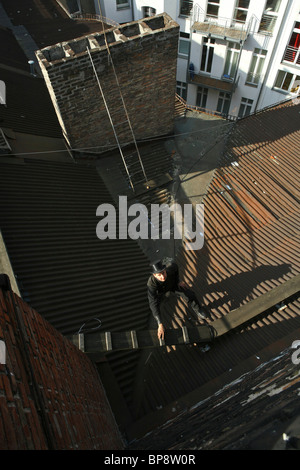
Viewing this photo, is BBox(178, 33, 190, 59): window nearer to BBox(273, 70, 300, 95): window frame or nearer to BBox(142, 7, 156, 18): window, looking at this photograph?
BBox(142, 7, 156, 18): window

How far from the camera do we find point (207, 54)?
1853 centimetres

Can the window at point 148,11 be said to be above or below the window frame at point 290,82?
above

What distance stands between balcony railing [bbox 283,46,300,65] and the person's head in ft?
51.7

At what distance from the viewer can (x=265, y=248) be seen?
750 centimetres

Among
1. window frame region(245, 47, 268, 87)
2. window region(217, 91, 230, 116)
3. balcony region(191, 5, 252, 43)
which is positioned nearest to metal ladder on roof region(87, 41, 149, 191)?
balcony region(191, 5, 252, 43)

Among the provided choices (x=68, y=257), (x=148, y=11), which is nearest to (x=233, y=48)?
(x=148, y=11)

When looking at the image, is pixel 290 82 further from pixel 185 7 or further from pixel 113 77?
pixel 113 77

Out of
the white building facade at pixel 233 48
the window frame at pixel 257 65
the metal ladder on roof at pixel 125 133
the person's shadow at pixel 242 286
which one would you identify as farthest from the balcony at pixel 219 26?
the person's shadow at pixel 242 286

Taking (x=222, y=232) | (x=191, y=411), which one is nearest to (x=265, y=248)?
(x=222, y=232)

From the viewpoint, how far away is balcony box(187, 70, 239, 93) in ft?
60.6

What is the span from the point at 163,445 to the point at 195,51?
2012cm

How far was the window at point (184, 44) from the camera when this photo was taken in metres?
18.7

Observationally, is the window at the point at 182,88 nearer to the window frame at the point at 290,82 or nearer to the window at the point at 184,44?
the window at the point at 184,44

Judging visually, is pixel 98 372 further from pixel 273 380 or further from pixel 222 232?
pixel 222 232
